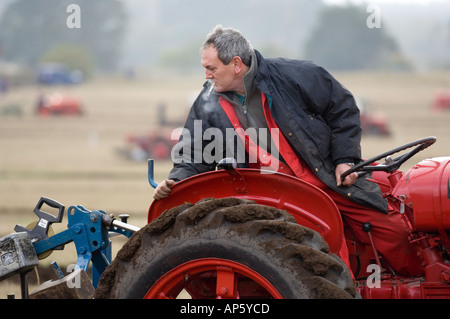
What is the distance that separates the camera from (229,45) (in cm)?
327

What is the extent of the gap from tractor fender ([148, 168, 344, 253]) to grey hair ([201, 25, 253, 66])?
67 cm

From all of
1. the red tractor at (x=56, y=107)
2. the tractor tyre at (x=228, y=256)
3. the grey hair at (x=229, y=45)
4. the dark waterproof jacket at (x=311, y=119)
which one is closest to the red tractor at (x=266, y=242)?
the tractor tyre at (x=228, y=256)

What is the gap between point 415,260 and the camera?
3127 mm

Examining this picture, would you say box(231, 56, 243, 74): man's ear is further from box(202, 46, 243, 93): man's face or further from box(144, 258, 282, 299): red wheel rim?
box(144, 258, 282, 299): red wheel rim

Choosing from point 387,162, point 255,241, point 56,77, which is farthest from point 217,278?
point 56,77

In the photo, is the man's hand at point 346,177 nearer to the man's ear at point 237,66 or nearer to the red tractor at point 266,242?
the red tractor at point 266,242

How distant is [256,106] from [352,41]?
43.8 meters

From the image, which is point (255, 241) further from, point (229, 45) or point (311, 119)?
point (229, 45)

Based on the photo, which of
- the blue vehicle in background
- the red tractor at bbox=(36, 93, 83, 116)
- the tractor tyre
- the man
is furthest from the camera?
the blue vehicle in background

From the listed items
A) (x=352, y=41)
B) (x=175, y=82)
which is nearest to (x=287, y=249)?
(x=175, y=82)

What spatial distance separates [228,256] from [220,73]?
41.8 inches

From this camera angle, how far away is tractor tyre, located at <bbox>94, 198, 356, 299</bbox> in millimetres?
2438

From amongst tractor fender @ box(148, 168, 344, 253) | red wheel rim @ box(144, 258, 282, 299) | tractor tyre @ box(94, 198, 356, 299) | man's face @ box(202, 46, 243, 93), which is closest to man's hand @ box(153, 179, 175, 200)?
tractor fender @ box(148, 168, 344, 253)
